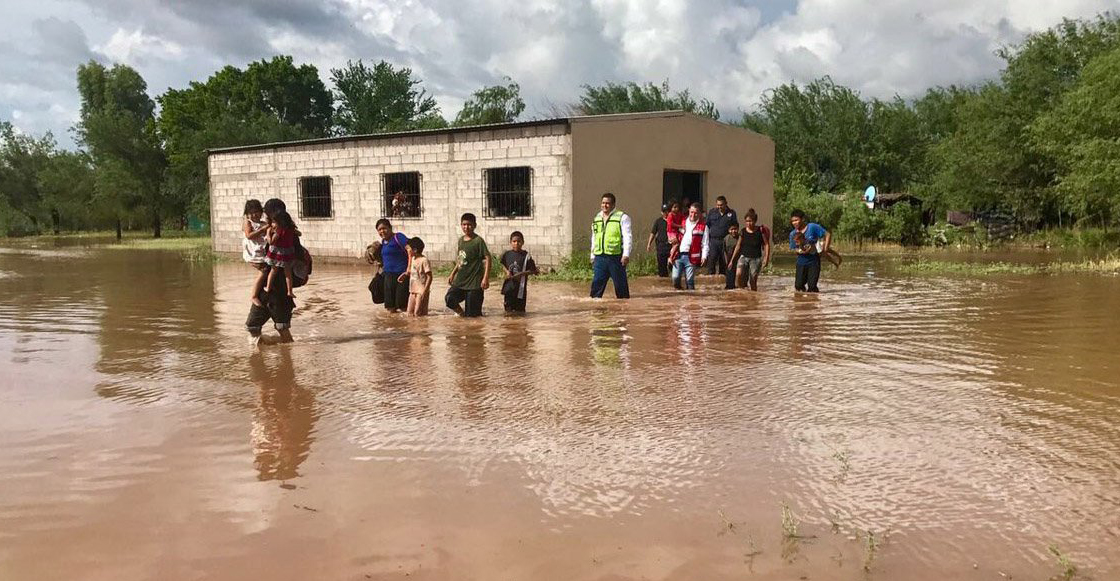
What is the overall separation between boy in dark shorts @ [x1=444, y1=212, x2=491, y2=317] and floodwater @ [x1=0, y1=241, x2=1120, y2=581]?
3.65ft

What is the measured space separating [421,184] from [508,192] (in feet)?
8.71

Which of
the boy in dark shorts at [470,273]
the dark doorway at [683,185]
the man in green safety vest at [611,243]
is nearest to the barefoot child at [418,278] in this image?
A: the boy in dark shorts at [470,273]

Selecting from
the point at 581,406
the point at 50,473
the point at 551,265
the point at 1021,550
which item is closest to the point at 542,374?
the point at 581,406

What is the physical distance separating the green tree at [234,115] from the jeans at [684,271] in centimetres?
3650

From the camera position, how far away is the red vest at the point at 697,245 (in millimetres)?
13336

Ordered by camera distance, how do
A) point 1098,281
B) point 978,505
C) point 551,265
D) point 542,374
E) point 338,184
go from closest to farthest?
point 978,505 → point 542,374 → point 1098,281 → point 551,265 → point 338,184

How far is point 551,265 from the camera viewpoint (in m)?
16.9

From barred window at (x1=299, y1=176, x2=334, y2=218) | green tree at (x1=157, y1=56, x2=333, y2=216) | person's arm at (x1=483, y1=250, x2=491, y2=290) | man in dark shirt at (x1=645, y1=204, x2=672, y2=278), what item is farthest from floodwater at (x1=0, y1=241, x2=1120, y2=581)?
green tree at (x1=157, y1=56, x2=333, y2=216)

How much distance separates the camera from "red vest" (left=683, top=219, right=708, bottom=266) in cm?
1334

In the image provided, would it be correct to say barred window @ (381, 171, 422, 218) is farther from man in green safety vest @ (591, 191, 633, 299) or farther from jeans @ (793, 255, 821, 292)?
jeans @ (793, 255, 821, 292)

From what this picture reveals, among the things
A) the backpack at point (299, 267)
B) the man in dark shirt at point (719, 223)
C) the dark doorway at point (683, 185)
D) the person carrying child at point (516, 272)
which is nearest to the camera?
the backpack at point (299, 267)

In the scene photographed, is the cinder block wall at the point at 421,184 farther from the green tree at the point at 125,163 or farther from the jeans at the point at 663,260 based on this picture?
Result: the green tree at the point at 125,163

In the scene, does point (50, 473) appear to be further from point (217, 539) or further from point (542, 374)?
point (542, 374)

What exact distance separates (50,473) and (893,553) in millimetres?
4245
